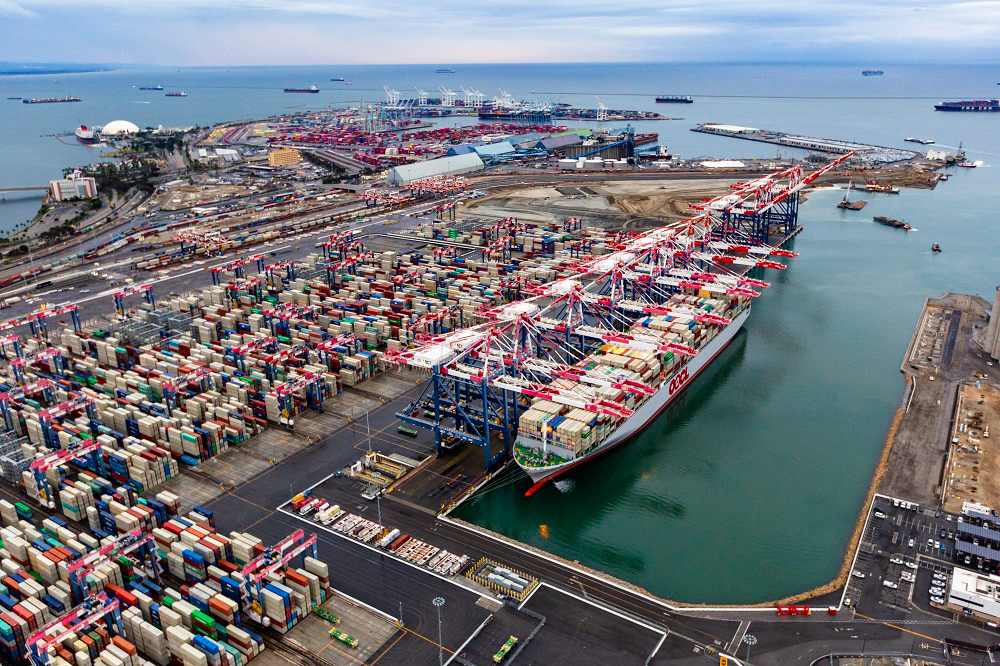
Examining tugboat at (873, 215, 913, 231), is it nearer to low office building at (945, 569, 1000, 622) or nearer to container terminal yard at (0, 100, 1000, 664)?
container terminal yard at (0, 100, 1000, 664)

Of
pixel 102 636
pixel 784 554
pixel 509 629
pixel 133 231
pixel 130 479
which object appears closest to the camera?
pixel 102 636

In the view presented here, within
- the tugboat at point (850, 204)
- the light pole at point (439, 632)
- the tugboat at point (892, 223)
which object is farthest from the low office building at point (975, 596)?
the tugboat at point (850, 204)

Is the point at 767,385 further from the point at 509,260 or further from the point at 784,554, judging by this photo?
the point at 509,260

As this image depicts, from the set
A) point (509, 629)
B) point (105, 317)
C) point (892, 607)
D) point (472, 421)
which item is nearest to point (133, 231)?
point (105, 317)

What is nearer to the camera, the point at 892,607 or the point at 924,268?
the point at 892,607

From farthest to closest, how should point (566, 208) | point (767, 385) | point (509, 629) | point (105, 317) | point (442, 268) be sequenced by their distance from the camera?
point (566, 208), point (442, 268), point (105, 317), point (767, 385), point (509, 629)

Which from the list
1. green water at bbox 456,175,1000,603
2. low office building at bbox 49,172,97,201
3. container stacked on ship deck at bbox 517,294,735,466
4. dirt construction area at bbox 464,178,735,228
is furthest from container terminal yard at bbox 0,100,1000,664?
low office building at bbox 49,172,97,201
